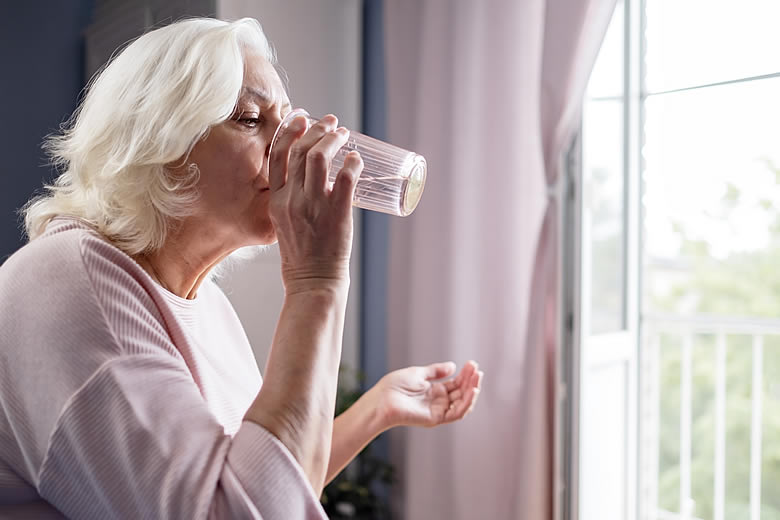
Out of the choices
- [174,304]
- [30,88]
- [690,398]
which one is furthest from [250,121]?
[690,398]

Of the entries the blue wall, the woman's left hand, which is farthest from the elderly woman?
the blue wall

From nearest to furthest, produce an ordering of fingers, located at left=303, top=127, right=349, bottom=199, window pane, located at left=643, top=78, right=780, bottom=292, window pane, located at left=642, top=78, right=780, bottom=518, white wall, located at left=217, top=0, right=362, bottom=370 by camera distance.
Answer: fingers, located at left=303, top=127, right=349, bottom=199
white wall, located at left=217, top=0, right=362, bottom=370
window pane, located at left=643, top=78, right=780, bottom=292
window pane, located at left=642, top=78, right=780, bottom=518

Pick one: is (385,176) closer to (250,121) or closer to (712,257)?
(250,121)

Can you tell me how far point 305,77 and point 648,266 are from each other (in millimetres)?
2562

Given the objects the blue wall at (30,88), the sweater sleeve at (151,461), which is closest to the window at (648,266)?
the sweater sleeve at (151,461)

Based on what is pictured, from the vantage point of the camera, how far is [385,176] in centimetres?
90

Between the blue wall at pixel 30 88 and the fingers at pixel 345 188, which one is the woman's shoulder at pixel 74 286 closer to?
the fingers at pixel 345 188

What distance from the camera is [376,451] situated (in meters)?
2.50

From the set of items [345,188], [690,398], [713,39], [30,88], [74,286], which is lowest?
[690,398]

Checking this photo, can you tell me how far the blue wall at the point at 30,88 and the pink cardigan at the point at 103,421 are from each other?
108 cm

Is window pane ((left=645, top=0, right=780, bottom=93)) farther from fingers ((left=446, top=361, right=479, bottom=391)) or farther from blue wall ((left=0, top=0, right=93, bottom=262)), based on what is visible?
blue wall ((left=0, top=0, right=93, bottom=262))

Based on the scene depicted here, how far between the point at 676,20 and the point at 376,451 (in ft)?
9.14

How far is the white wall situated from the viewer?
1.97m

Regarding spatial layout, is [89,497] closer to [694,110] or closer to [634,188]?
[634,188]
